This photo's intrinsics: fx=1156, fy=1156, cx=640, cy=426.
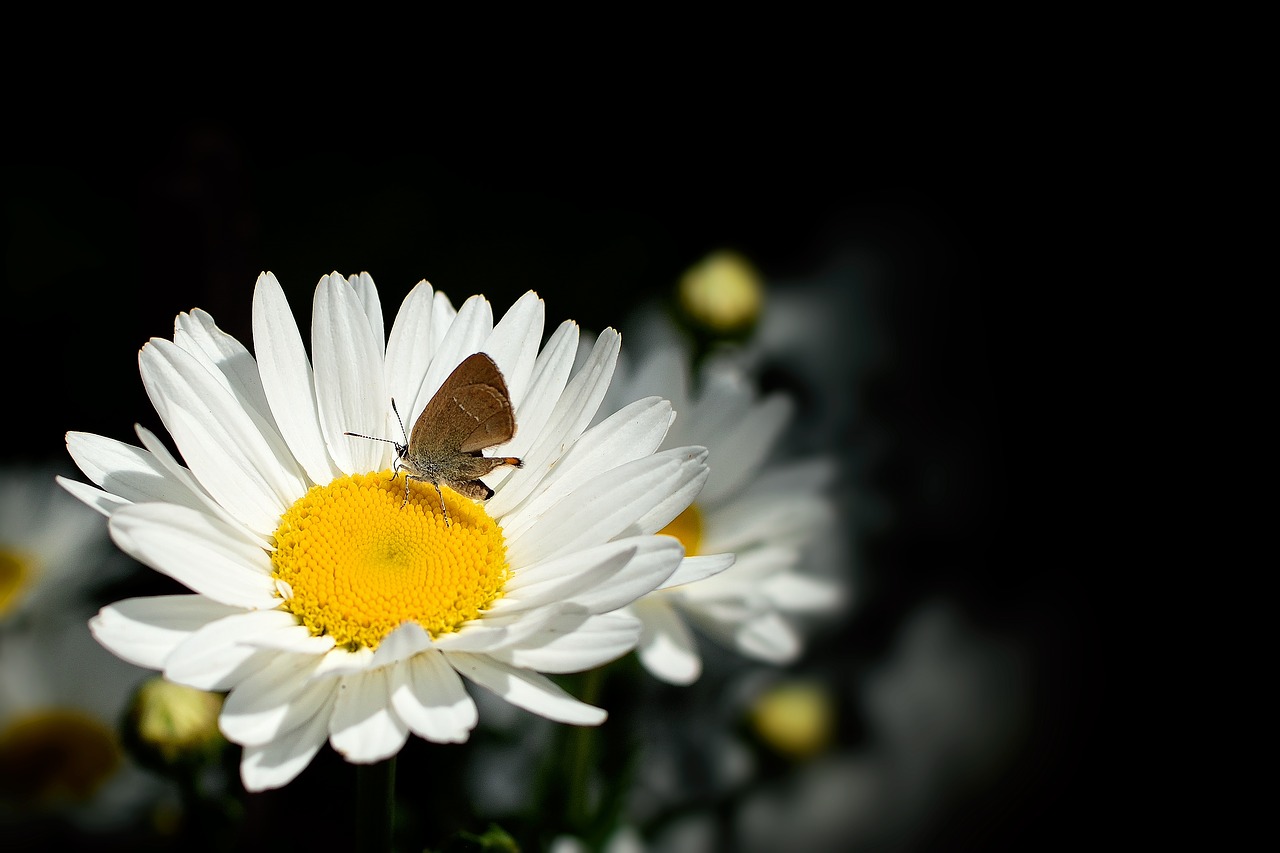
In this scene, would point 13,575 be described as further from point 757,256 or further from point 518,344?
point 757,256

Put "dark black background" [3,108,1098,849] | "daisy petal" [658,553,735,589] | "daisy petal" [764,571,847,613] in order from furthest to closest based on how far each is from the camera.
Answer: "dark black background" [3,108,1098,849] < "daisy petal" [764,571,847,613] < "daisy petal" [658,553,735,589]

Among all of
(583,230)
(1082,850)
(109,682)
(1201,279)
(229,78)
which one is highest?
(229,78)

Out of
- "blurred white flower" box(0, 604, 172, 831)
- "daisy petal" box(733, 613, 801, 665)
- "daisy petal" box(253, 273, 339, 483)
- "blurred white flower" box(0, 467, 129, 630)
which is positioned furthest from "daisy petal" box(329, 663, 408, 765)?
"blurred white flower" box(0, 467, 129, 630)

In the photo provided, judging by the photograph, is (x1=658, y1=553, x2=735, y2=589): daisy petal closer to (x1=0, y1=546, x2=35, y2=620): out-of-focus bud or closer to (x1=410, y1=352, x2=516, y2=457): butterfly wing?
(x1=410, y1=352, x2=516, y2=457): butterfly wing

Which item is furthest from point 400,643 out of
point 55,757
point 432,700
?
point 55,757

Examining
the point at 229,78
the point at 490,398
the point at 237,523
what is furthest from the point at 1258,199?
the point at 229,78

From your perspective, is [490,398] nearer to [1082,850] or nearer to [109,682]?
[109,682]

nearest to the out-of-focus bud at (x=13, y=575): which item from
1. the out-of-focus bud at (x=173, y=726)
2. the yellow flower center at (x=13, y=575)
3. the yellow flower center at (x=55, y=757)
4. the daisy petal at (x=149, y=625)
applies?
the yellow flower center at (x=13, y=575)
